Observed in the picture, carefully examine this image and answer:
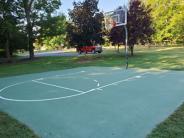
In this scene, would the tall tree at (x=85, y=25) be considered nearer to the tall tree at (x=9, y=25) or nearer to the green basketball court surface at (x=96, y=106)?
the tall tree at (x=9, y=25)

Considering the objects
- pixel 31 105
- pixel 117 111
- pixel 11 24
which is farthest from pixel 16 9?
pixel 117 111

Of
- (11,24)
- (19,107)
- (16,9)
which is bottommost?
(19,107)

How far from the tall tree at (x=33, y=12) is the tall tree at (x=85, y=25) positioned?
4102mm

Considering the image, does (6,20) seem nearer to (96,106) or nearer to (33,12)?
(33,12)

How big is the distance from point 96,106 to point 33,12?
2210cm

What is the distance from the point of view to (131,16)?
2292cm

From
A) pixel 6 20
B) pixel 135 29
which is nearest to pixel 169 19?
pixel 135 29

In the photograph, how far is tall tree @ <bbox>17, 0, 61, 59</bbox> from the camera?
2575 cm

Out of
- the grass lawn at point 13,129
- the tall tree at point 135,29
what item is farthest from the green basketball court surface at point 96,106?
the tall tree at point 135,29

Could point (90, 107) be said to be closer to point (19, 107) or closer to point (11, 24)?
point (19, 107)

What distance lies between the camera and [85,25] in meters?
22.9

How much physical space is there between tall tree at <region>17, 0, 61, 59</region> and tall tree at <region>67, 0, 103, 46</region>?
4102 mm

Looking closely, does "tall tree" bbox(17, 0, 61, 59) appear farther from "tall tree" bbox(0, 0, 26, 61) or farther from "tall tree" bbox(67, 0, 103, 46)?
"tall tree" bbox(67, 0, 103, 46)

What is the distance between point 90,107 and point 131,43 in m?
17.2
